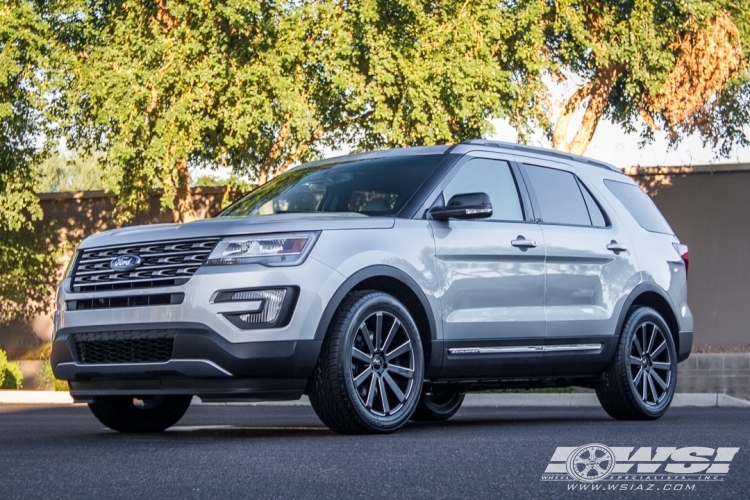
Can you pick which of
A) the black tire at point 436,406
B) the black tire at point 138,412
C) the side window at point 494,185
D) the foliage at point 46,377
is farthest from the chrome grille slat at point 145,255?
the foliage at point 46,377

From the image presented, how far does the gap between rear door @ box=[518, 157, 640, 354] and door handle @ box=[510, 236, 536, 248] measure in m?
0.20

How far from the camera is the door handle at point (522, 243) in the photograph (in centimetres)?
879

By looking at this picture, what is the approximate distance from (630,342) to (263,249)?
358cm

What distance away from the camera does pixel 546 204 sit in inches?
372

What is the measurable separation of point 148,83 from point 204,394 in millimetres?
10936

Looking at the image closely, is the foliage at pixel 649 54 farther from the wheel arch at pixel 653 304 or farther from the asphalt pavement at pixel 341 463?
the asphalt pavement at pixel 341 463

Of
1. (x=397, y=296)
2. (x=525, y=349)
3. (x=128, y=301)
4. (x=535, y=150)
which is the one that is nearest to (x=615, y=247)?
(x=535, y=150)

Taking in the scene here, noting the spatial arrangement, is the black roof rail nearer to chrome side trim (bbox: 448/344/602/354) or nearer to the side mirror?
the side mirror

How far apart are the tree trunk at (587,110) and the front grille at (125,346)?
1537 centimetres

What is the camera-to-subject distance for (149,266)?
7.61m

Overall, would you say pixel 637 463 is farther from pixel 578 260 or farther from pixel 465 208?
pixel 578 260

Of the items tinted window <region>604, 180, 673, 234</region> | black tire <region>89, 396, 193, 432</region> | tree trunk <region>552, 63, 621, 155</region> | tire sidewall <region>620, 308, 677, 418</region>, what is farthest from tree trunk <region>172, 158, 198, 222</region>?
black tire <region>89, 396, 193, 432</region>

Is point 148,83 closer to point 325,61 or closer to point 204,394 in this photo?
point 325,61

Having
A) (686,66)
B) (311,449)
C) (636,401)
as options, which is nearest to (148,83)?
(686,66)
